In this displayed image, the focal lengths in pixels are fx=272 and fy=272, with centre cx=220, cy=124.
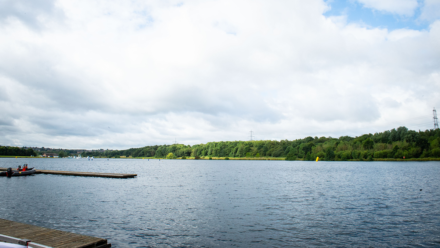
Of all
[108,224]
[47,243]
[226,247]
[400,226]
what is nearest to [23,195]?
[108,224]

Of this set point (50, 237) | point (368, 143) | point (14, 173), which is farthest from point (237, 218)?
point (368, 143)

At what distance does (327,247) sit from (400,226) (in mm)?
8209

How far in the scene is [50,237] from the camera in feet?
40.9

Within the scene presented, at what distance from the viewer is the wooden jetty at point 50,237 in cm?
1164

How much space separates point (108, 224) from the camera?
62.2ft

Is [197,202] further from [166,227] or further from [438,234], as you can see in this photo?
[438,234]

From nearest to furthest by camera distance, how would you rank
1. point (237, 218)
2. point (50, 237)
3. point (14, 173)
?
point (50, 237)
point (237, 218)
point (14, 173)

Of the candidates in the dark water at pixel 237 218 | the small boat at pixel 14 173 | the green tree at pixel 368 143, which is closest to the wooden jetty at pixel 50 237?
the dark water at pixel 237 218

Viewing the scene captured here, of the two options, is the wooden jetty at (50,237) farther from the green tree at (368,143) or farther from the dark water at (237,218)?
the green tree at (368,143)

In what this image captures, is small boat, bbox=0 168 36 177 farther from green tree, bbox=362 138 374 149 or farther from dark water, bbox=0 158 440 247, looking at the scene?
green tree, bbox=362 138 374 149

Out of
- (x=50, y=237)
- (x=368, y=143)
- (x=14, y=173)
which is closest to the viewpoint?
(x=50, y=237)

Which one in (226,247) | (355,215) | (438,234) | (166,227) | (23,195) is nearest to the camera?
(226,247)

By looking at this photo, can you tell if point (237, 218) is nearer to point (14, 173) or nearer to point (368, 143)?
point (14, 173)

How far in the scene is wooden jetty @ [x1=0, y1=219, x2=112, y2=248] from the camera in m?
11.6
